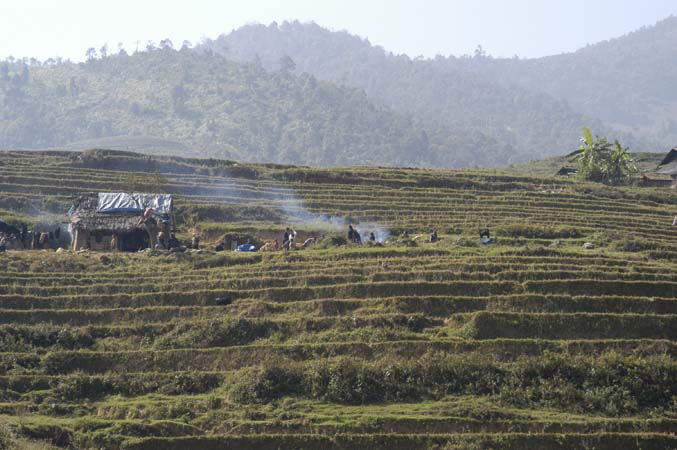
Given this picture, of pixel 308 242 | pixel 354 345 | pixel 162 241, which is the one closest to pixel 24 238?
pixel 162 241

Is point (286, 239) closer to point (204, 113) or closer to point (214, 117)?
point (214, 117)

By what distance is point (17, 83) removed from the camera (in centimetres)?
12794

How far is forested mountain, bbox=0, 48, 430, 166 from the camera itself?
113 metres

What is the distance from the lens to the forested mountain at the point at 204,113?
112938mm

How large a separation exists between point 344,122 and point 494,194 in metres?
81.1

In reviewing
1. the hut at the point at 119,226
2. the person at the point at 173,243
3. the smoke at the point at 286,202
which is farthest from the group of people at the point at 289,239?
the hut at the point at 119,226

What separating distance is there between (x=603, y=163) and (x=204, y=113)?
8094cm


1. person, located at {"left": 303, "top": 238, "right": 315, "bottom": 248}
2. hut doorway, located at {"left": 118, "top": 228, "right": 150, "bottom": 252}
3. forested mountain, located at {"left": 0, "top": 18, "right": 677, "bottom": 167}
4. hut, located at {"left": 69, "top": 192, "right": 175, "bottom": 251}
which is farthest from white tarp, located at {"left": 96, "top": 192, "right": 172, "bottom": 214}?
→ forested mountain, located at {"left": 0, "top": 18, "right": 677, "bottom": 167}

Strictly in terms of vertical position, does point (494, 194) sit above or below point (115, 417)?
above

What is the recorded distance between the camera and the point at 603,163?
49.2m

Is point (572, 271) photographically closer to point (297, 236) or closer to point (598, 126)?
point (297, 236)

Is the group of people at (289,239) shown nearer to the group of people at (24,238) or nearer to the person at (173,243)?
the person at (173,243)

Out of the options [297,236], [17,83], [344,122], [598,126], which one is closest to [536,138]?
[598,126]

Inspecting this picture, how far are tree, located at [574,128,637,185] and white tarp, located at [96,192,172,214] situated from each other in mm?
23910
